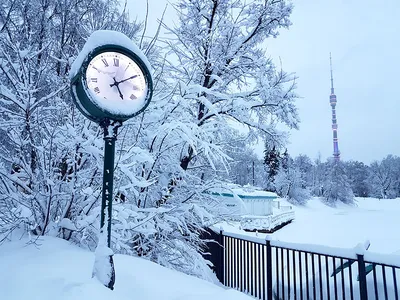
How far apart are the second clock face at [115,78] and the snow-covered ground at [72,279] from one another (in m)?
1.32

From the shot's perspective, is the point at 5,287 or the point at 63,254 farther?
the point at 63,254

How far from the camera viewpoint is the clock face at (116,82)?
212 centimetres

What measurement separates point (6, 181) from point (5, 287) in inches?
70.3

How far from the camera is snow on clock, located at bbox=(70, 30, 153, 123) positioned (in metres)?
2.07

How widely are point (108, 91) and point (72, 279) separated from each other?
1372mm

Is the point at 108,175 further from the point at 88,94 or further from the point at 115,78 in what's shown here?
the point at 115,78

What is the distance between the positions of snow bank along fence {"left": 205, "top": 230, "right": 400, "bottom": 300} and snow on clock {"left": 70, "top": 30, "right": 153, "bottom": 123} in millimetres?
2906

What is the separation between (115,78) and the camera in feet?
7.25

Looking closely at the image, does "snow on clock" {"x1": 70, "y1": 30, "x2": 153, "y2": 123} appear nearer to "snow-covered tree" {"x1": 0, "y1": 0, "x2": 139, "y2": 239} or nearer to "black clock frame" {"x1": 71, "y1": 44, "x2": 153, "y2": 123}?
"black clock frame" {"x1": 71, "y1": 44, "x2": 153, "y2": 123}

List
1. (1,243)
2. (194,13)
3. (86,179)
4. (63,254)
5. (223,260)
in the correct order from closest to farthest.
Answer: (63,254) < (1,243) < (86,179) < (223,260) < (194,13)

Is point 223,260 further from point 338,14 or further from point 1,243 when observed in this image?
point 338,14

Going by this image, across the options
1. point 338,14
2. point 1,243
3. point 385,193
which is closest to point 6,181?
point 1,243

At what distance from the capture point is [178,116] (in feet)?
16.0

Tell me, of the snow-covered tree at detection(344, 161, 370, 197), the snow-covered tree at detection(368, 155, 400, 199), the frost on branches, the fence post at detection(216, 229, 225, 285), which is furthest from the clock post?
the snow-covered tree at detection(344, 161, 370, 197)
